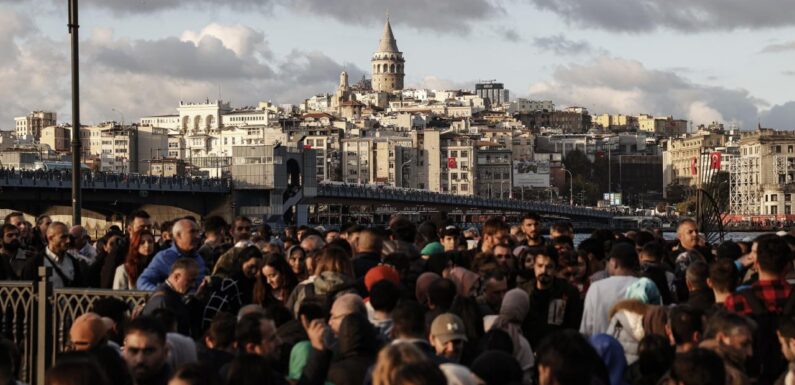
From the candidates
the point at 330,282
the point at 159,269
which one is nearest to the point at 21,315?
the point at 159,269

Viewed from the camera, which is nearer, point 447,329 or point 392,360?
point 392,360

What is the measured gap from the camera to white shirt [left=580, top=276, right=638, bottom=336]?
8.30 m

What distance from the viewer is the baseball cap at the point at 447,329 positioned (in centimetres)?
→ 694

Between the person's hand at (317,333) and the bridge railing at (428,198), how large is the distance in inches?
3240

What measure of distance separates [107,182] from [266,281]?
63.1 meters

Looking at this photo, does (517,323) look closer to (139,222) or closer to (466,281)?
(466,281)

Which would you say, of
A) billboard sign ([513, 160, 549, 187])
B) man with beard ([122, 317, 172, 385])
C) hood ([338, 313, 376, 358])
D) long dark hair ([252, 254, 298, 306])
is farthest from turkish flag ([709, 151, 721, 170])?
billboard sign ([513, 160, 549, 187])

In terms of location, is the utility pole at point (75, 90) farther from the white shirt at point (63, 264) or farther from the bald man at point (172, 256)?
the bald man at point (172, 256)

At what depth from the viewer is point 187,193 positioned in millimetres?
78688

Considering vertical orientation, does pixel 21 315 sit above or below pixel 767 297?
below

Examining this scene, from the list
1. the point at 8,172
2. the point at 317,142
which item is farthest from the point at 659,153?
the point at 8,172

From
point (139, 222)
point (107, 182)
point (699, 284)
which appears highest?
point (107, 182)

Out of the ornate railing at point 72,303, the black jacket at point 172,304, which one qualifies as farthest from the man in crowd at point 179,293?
the ornate railing at point 72,303

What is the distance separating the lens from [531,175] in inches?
6284
